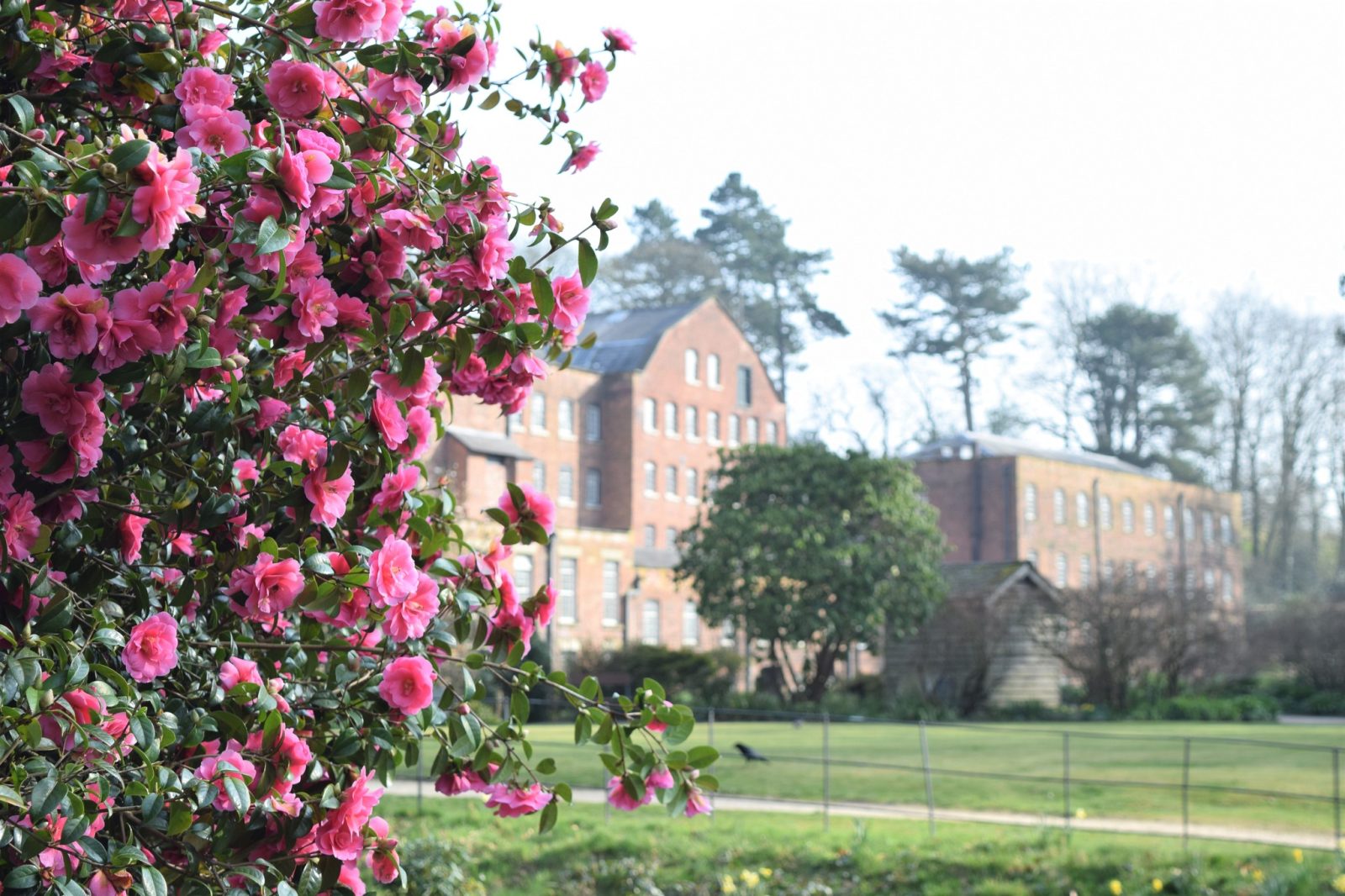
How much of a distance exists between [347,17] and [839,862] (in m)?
11.6

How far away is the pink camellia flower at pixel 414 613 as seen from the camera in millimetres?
3461

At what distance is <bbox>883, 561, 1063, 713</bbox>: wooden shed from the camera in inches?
1658

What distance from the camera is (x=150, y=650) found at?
3.07 m

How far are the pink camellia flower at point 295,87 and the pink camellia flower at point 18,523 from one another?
3.14ft

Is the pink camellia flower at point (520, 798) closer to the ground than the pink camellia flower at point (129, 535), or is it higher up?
closer to the ground

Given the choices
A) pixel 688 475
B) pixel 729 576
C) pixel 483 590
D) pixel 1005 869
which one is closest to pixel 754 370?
pixel 688 475

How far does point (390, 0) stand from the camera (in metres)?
3.33

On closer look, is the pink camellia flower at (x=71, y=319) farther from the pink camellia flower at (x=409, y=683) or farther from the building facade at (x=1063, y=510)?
the building facade at (x=1063, y=510)

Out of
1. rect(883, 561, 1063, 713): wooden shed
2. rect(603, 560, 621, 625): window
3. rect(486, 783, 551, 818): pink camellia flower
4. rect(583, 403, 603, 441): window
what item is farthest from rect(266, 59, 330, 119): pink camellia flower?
rect(583, 403, 603, 441): window

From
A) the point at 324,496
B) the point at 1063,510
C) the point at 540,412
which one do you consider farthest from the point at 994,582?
the point at 324,496

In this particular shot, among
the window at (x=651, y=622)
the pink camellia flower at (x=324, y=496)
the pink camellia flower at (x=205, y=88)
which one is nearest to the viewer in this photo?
the pink camellia flower at (x=205, y=88)

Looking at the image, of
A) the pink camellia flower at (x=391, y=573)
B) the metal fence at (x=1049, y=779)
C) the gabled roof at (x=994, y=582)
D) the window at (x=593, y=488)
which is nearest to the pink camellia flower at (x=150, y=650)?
the pink camellia flower at (x=391, y=573)

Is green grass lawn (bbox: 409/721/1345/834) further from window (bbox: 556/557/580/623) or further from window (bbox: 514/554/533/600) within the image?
window (bbox: 556/557/580/623)

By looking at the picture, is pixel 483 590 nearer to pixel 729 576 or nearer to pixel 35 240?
pixel 35 240
